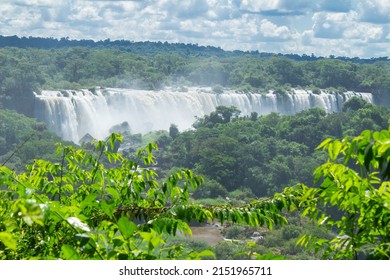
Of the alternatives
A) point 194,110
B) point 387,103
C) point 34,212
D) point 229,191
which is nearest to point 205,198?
point 229,191

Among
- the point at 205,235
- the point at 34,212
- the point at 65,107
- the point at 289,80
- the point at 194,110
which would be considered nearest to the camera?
the point at 34,212

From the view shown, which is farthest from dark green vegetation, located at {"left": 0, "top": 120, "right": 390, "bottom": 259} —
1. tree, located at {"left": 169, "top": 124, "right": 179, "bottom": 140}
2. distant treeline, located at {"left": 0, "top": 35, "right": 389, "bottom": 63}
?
distant treeline, located at {"left": 0, "top": 35, "right": 389, "bottom": 63}

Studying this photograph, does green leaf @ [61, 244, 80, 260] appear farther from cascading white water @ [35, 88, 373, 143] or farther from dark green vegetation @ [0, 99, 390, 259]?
cascading white water @ [35, 88, 373, 143]

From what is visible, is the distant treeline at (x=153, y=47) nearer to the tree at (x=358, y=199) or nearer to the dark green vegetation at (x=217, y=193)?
the dark green vegetation at (x=217, y=193)


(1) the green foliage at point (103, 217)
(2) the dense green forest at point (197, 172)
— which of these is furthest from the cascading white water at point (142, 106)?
(1) the green foliage at point (103, 217)

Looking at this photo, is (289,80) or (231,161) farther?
(289,80)

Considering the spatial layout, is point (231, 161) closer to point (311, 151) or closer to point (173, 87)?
point (311, 151)
